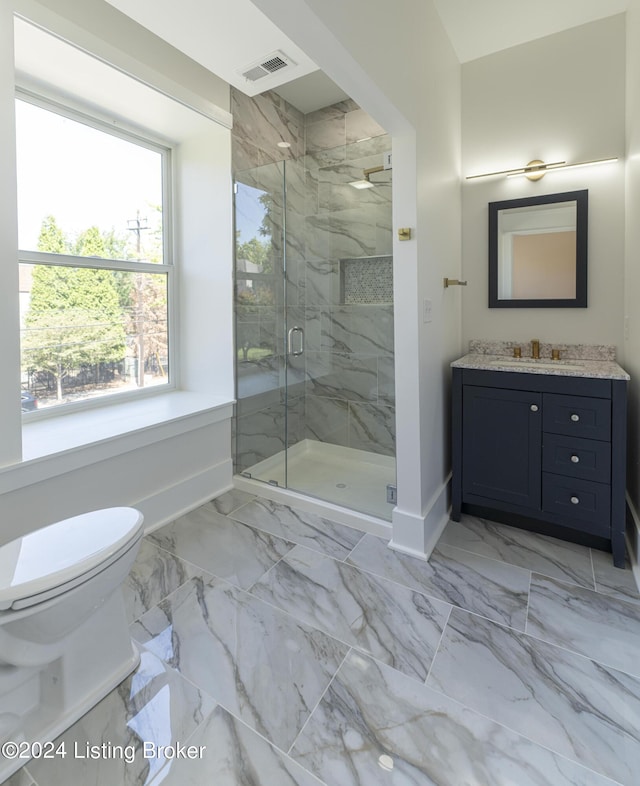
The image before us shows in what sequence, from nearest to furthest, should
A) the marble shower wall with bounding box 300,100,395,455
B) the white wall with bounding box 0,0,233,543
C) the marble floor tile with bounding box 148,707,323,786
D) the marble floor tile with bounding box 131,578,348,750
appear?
1. the marble floor tile with bounding box 148,707,323,786
2. the marble floor tile with bounding box 131,578,348,750
3. the white wall with bounding box 0,0,233,543
4. the marble shower wall with bounding box 300,100,395,455

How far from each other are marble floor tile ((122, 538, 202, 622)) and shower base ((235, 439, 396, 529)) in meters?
0.83

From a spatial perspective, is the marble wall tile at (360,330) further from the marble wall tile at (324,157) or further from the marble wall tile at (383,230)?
the marble wall tile at (324,157)

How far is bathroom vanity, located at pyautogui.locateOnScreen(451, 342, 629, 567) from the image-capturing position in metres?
2.06

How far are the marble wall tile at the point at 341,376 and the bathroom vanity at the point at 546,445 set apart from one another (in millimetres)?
779

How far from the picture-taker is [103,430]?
2.21 meters

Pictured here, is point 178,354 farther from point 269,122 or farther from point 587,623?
point 587,623

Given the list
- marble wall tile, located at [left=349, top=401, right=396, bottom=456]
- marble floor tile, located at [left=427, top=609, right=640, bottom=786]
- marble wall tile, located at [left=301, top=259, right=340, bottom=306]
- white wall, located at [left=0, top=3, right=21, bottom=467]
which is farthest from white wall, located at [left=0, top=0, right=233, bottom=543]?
marble floor tile, located at [left=427, top=609, right=640, bottom=786]

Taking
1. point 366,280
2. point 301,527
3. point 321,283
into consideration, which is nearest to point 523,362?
point 366,280

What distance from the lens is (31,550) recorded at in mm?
1306

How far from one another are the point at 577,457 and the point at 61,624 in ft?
7.43

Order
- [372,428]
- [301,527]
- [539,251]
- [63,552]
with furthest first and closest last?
[372,428] < [539,251] < [301,527] < [63,552]

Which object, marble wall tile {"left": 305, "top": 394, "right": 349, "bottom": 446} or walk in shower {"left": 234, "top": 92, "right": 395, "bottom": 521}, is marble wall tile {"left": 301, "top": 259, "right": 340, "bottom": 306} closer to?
walk in shower {"left": 234, "top": 92, "right": 395, "bottom": 521}

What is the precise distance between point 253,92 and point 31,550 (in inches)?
104

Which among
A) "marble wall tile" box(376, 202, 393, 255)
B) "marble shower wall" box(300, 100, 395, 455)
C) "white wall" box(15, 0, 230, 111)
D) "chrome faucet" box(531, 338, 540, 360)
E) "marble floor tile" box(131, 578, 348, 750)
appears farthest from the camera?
"marble shower wall" box(300, 100, 395, 455)
